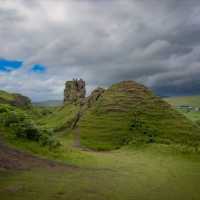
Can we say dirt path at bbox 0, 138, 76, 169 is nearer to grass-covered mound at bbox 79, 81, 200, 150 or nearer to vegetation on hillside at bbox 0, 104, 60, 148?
vegetation on hillside at bbox 0, 104, 60, 148

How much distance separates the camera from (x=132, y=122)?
344 feet

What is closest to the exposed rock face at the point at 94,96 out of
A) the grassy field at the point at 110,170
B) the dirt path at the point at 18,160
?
the grassy field at the point at 110,170

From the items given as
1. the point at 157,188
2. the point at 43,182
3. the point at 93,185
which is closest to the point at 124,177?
the point at 157,188

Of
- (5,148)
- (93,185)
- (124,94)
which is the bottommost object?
(93,185)

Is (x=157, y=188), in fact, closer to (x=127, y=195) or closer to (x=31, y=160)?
(x=127, y=195)

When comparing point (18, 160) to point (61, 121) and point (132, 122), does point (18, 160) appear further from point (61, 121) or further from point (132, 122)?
point (61, 121)

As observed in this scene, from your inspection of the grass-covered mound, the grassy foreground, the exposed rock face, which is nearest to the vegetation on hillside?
the grassy foreground

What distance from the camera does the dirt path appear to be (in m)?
31.7

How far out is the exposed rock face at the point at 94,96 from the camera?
452 ft

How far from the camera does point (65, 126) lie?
119000mm

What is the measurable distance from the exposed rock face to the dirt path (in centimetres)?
9808

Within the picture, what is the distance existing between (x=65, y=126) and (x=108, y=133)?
101ft

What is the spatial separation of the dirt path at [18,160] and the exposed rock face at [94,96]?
3861 inches

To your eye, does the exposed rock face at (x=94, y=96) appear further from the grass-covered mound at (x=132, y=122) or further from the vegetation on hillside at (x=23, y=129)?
the vegetation on hillside at (x=23, y=129)
